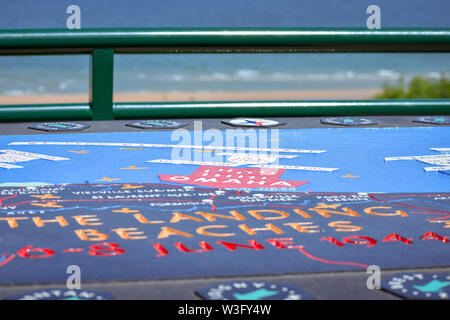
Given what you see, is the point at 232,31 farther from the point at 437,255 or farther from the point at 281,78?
the point at 281,78

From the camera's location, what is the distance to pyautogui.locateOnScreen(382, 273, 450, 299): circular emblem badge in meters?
1.50

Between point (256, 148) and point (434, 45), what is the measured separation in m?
1.59

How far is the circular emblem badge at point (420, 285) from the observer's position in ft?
4.94

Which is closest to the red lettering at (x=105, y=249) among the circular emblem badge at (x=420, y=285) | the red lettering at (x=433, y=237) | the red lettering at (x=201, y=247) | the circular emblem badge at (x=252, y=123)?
the red lettering at (x=201, y=247)

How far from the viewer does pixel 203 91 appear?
2503 cm

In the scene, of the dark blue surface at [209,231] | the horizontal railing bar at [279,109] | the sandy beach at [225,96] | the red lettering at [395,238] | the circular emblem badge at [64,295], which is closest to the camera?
the circular emblem badge at [64,295]

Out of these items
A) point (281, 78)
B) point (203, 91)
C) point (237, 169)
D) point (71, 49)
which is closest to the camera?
point (237, 169)

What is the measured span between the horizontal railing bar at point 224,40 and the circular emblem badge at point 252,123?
46 cm

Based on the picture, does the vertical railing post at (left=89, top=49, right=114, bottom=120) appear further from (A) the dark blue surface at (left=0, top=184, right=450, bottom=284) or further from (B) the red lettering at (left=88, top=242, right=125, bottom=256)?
(B) the red lettering at (left=88, top=242, right=125, bottom=256)

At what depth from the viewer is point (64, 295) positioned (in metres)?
1.45

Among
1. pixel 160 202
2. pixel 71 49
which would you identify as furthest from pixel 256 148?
pixel 71 49

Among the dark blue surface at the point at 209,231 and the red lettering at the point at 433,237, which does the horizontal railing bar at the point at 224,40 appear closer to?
the dark blue surface at the point at 209,231

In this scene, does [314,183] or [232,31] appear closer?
[314,183]

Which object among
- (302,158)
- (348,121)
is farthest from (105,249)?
(348,121)
